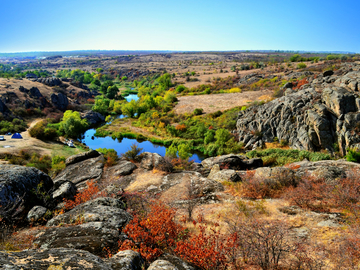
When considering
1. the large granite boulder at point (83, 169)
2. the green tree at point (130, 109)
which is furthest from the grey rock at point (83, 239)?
the green tree at point (130, 109)

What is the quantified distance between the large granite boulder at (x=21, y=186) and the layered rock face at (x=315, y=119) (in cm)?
3133

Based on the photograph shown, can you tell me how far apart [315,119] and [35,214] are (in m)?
32.1

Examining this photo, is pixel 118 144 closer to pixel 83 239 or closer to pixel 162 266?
pixel 83 239

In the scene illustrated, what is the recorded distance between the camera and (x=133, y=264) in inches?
192

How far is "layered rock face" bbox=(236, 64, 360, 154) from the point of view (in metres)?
25.7

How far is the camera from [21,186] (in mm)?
10703

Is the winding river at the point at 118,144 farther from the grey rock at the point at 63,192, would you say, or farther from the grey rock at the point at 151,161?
the grey rock at the point at 63,192

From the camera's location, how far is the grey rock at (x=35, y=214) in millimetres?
9607

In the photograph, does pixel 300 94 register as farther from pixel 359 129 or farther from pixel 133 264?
pixel 133 264

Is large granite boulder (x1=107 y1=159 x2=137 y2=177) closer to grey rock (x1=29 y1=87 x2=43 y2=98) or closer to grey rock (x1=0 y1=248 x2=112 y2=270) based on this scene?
grey rock (x1=0 y1=248 x2=112 y2=270)

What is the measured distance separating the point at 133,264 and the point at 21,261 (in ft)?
7.49

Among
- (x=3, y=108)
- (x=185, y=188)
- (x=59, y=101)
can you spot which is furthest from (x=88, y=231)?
(x=59, y=101)

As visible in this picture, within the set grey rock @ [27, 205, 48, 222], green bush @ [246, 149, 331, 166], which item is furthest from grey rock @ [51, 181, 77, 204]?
green bush @ [246, 149, 331, 166]

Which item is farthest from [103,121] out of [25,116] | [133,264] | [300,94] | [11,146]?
[133,264]
